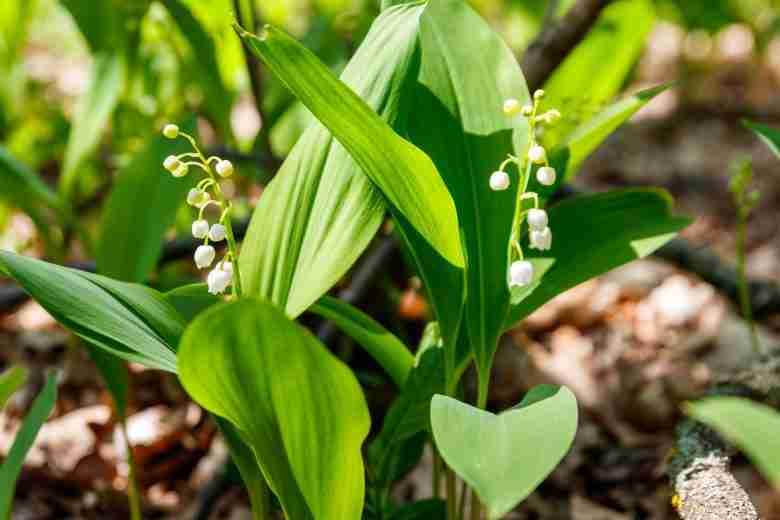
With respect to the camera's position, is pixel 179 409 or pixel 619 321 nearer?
pixel 179 409

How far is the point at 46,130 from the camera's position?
332 centimetres

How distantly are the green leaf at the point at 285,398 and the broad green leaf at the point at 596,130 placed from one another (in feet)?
1.94

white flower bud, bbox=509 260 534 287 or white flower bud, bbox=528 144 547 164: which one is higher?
white flower bud, bbox=528 144 547 164

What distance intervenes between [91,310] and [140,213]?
0.71 metres

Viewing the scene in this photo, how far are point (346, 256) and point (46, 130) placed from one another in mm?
2458

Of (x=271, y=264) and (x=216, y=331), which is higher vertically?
(x=216, y=331)

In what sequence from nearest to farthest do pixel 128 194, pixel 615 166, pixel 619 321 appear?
pixel 128 194
pixel 619 321
pixel 615 166

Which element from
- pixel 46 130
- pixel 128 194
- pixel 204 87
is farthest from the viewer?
pixel 46 130

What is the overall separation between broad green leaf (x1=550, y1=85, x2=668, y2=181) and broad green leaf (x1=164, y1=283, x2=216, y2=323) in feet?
1.95

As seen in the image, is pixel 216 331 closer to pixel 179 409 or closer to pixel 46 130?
pixel 179 409

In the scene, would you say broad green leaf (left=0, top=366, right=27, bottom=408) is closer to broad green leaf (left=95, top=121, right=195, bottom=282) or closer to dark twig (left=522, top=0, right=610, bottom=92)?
broad green leaf (left=95, top=121, right=195, bottom=282)

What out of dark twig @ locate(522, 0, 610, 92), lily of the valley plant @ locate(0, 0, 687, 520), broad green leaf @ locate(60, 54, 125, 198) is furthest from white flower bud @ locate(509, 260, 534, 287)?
broad green leaf @ locate(60, 54, 125, 198)

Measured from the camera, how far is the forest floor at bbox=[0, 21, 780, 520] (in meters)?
2.01

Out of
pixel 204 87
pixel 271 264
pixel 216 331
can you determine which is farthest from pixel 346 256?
pixel 204 87
